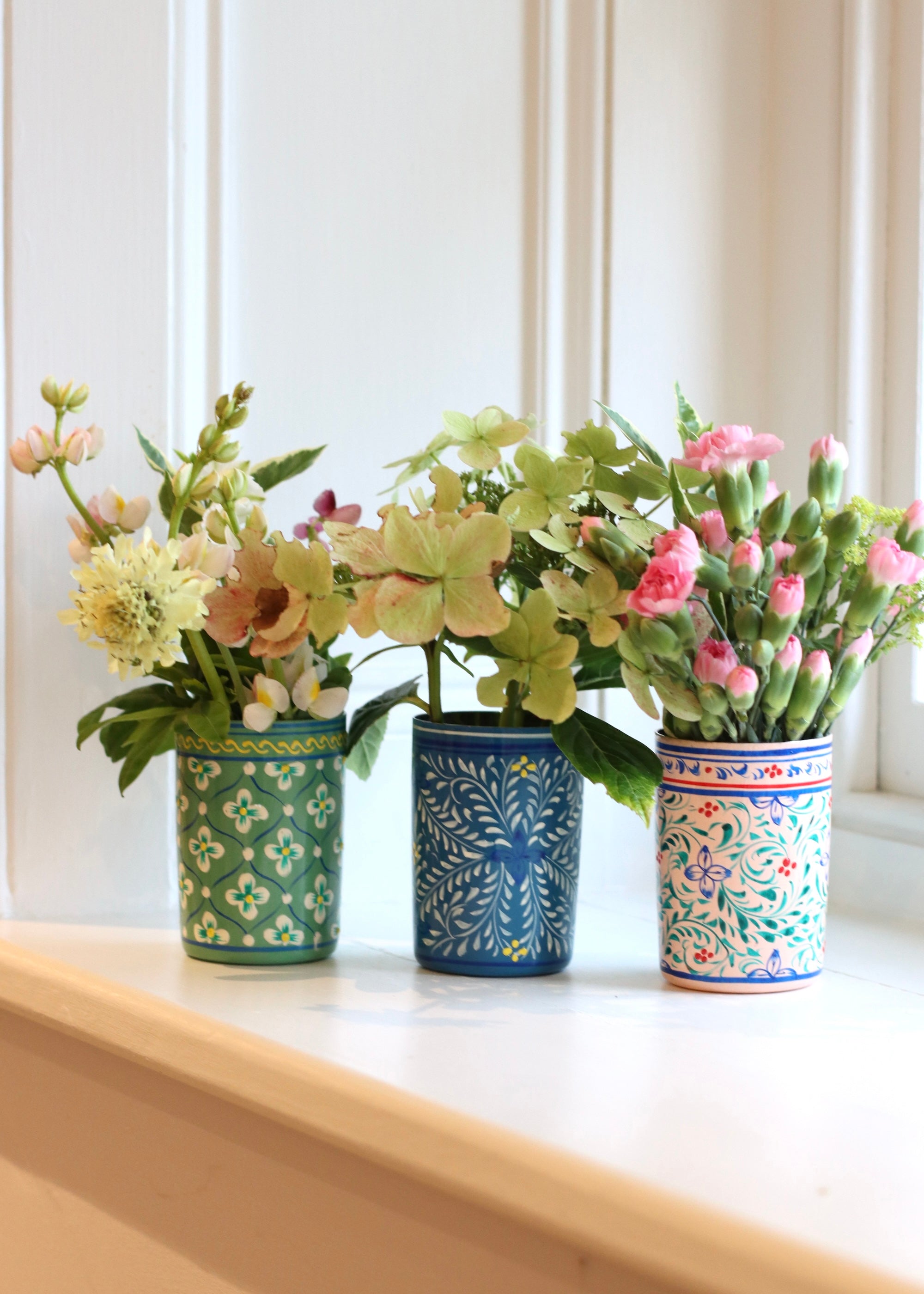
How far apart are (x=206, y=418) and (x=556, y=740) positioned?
40 centimetres

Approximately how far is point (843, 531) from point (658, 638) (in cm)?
14

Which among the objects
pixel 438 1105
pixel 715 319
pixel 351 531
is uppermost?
pixel 715 319

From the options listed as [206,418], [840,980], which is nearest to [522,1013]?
[840,980]

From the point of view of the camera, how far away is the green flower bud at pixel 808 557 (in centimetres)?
71

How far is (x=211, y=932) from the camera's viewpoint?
0.81 meters

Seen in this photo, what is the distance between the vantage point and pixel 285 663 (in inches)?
32.6

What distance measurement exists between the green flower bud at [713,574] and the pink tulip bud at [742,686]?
5 centimetres

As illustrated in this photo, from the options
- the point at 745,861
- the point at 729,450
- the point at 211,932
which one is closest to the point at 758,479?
the point at 729,450

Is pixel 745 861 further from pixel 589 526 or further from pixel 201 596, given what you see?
pixel 201 596

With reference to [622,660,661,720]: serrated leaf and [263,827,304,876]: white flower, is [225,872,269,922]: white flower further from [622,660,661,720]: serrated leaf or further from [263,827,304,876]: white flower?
[622,660,661,720]: serrated leaf

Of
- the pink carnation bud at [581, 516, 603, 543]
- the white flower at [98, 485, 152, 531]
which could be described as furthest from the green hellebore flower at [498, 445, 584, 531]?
the white flower at [98, 485, 152, 531]

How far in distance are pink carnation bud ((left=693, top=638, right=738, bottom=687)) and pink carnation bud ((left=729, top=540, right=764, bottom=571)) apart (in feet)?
0.16

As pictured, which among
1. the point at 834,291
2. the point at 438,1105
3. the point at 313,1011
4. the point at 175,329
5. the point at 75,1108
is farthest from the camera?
the point at 834,291

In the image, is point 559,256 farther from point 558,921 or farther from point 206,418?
point 558,921
